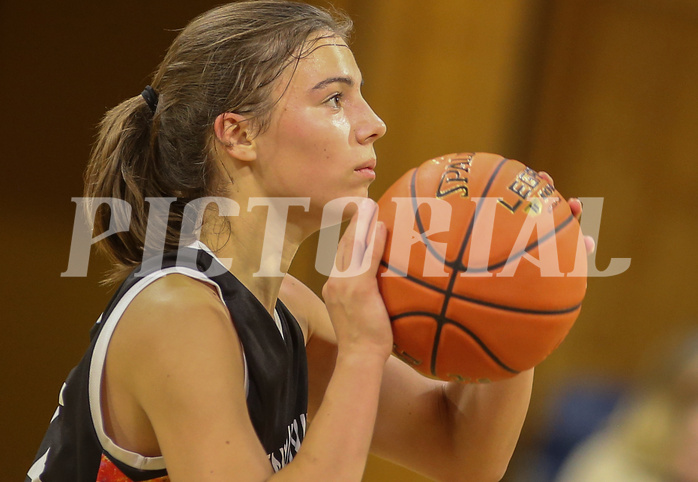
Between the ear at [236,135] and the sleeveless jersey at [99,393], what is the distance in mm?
205

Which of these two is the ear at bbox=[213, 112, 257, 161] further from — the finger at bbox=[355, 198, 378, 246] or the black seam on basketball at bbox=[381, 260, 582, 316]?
the black seam on basketball at bbox=[381, 260, 582, 316]

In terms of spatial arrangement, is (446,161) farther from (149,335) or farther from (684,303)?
(684,303)

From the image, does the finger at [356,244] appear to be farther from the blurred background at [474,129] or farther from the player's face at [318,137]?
the blurred background at [474,129]

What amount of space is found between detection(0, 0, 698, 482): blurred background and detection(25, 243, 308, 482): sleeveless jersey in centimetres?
159

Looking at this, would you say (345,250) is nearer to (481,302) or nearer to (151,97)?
(481,302)

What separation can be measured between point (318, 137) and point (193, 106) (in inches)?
11.5

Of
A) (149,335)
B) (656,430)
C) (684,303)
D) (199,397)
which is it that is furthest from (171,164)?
(684,303)

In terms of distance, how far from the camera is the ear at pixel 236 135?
1.63 m

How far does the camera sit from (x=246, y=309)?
5.17 feet

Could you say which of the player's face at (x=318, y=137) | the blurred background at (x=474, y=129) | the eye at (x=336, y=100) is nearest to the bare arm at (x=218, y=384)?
the player's face at (x=318, y=137)

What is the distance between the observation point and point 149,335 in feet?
4.45

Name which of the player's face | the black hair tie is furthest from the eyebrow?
the black hair tie

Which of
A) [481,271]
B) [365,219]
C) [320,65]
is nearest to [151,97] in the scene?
[320,65]

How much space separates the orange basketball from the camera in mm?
1350
